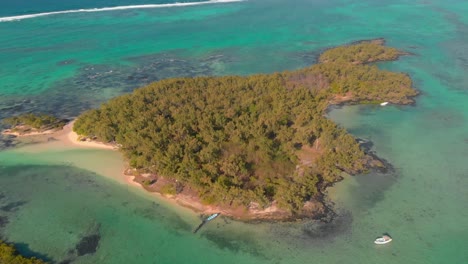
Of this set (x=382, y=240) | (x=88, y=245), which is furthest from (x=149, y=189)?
(x=382, y=240)

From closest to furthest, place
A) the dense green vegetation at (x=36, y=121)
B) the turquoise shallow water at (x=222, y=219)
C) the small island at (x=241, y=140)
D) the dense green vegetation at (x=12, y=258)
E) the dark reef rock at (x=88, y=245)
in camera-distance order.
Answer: the dense green vegetation at (x=12, y=258)
the dark reef rock at (x=88, y=245)
the turquoise shallow water at (x=222, y=219)
the small island at (x=241, y=140)
the dense green vegetation at (x=36, y=121)

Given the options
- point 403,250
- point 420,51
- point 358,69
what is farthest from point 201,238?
point 420,51

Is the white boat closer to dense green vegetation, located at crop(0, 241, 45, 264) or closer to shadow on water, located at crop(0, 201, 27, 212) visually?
dense green vegetation, located at crop(0, 241, 45, 264)

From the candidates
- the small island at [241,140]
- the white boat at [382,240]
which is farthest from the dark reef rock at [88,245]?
the white boat at [382,240]

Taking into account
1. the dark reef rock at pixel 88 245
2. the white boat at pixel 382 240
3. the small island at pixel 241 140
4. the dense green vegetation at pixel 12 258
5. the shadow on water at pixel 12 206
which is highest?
the small island at pixel 241 140

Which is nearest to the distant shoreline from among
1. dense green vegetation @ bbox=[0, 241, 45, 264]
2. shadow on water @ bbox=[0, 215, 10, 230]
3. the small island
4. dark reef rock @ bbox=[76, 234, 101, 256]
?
the small island

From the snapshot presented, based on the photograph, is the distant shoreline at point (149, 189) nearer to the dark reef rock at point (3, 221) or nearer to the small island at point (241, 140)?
the small island at point (241, 140)
